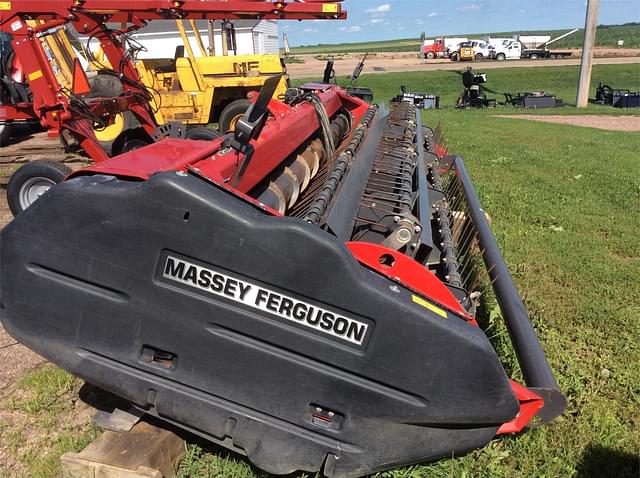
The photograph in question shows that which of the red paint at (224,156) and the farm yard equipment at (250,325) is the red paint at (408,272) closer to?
the farm yard equipment at (250,325)

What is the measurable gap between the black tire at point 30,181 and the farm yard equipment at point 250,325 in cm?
393

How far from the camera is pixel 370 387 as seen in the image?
1.88 metres

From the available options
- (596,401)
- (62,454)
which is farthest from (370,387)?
(596,401)

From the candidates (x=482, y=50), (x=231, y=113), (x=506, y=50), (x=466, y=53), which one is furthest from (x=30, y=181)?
(x=506, y=50)

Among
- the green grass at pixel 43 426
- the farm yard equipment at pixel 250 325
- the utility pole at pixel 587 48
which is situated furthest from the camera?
the utility pole at pixel 587 48

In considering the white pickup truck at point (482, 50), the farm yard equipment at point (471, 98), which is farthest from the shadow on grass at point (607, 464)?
the white pickup truck at point (482, 50)

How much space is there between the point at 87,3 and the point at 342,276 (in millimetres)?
5279

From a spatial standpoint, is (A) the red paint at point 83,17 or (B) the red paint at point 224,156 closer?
(B) the red paint at point 224,156

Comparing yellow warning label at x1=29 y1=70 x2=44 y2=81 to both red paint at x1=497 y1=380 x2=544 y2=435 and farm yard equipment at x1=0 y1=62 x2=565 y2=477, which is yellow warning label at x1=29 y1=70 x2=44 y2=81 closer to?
farm yard equipment at x1=0 y1=62 x2=565 y2=477

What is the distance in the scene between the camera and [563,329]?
11.8 ft

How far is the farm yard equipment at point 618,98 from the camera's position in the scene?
59.4 ft

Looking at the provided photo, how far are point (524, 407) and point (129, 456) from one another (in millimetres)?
1547

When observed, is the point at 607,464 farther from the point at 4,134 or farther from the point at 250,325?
the point at 4,134

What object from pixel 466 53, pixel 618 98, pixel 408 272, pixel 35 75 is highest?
pixel 466 53
